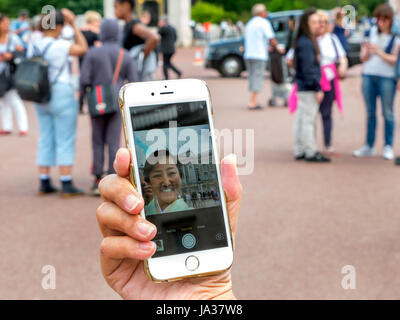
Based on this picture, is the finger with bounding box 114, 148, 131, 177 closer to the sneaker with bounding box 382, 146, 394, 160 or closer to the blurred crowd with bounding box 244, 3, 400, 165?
the blurred crowd with bounding box 244, 3, 400, 165

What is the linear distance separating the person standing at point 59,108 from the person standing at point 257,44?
7.00 m

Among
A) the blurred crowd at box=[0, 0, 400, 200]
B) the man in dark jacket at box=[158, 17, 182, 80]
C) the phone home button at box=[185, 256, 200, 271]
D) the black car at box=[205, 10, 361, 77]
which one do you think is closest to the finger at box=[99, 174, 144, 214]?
the phone home button at box=[185, 256, 200, 271]

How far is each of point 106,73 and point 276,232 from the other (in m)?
2.51

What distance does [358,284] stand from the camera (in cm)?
459

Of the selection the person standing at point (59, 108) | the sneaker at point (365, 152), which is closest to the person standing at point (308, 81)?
the sneaker at point (365, 152)

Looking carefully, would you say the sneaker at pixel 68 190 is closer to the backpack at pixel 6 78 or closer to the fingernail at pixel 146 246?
the backpack at pixel 6 78

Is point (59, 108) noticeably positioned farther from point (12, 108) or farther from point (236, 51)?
point (236, 51)

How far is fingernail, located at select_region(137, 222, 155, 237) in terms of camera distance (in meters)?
1.76

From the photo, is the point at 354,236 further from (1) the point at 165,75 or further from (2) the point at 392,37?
(1) the point at 165,75

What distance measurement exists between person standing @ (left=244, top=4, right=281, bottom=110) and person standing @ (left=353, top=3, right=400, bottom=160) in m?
4.98

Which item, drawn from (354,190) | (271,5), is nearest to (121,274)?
(354,190)

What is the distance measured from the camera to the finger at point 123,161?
1740 mm

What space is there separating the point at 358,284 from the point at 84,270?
2.05 metres

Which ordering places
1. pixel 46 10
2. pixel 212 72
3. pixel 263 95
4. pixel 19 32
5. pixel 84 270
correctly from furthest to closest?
1. pixel 212 72
2. pixel 19 32
3. pixel 263 95
4. pixel 46 10
5. pixel 84 270
